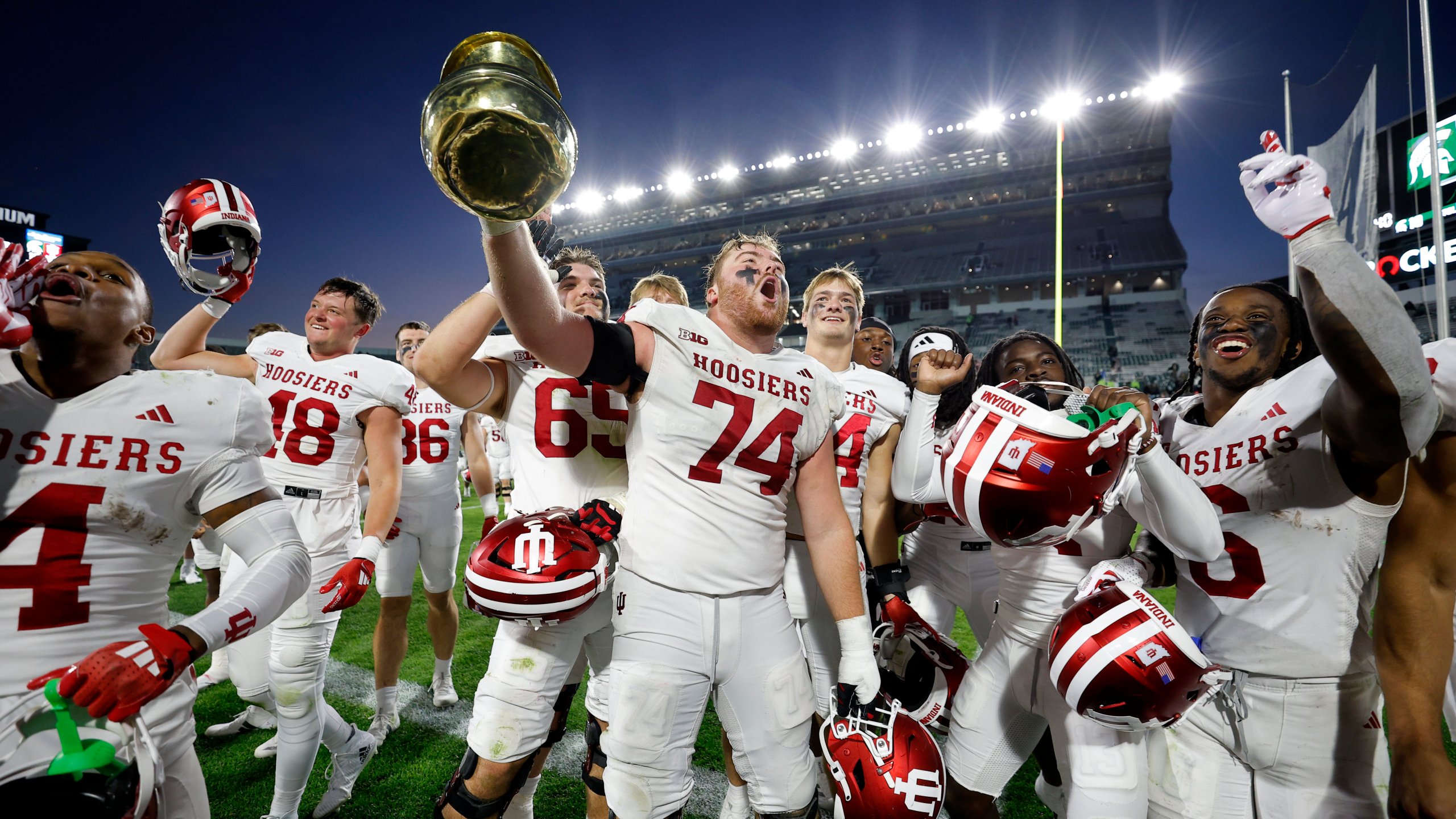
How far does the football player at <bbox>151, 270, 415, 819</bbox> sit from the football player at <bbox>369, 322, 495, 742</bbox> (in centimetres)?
62

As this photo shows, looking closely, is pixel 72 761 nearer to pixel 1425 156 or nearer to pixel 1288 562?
pixel 1288 562

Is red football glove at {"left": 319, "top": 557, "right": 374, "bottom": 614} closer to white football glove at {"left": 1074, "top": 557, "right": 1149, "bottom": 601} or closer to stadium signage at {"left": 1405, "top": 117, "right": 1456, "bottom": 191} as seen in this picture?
white football glove at {"left": 1074, "top": 557, "right": 1149, "bottom": 601}

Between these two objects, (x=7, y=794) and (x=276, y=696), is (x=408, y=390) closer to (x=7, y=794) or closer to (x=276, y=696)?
(x=276, y=696)

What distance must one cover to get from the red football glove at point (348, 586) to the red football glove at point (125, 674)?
3.67 feet

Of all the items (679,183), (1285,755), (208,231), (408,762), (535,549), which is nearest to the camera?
(1285,755)

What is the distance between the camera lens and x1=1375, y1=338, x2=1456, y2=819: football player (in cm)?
183

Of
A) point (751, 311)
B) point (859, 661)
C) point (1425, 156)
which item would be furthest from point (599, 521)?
point (1425, 156)

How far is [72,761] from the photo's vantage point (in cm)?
133

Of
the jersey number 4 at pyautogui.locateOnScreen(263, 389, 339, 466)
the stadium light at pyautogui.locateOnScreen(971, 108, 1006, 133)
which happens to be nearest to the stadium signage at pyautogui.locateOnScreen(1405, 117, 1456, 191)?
the jersey number 4 at pyautogui.locateOnScreen(263, 389, 339, 466)

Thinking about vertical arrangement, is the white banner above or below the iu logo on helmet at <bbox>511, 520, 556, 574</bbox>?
above

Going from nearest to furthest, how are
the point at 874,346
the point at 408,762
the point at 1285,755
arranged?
1. the point at 1285,755
2. the point at 408,762
3. the point at 874,346

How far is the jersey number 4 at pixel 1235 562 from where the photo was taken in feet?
6.88

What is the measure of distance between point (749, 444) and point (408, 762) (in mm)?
2913

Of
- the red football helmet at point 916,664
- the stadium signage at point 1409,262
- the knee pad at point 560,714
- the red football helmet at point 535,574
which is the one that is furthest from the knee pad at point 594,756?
the stadium signage at point 1409,262
